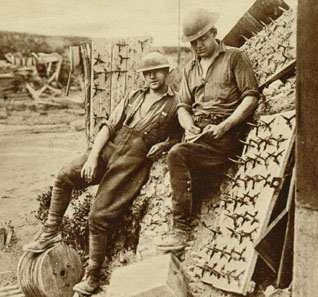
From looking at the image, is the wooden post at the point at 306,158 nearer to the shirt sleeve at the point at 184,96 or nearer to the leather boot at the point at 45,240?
the shirt sleeve at the point at 184,96

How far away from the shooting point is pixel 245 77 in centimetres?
534

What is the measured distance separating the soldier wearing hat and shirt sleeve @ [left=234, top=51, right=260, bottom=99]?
726mm

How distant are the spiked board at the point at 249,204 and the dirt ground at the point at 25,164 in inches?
70.0

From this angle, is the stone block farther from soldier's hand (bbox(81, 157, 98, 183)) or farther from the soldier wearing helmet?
soldier's hand (bbox(81, 157, 98, 183))

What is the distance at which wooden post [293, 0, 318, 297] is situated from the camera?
470cm

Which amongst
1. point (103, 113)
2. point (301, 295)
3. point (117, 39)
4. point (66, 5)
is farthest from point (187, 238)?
point (66, 5)

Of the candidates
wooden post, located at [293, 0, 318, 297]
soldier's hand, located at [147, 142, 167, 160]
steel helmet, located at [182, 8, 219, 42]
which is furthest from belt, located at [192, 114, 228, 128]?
wooden post, located at [293, 0, 318, 297]

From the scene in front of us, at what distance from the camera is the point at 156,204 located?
5766mm

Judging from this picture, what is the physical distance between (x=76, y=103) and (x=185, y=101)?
131 centimetres

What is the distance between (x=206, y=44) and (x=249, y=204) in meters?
1.55

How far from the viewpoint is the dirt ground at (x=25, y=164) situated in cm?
604

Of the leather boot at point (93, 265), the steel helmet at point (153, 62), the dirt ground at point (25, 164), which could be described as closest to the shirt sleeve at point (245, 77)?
the steel helmet at point (153, 62)

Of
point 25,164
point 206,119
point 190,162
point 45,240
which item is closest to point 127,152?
point 190,162

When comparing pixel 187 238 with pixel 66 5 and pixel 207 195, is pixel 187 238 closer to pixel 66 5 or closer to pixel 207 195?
pixel 207 195
